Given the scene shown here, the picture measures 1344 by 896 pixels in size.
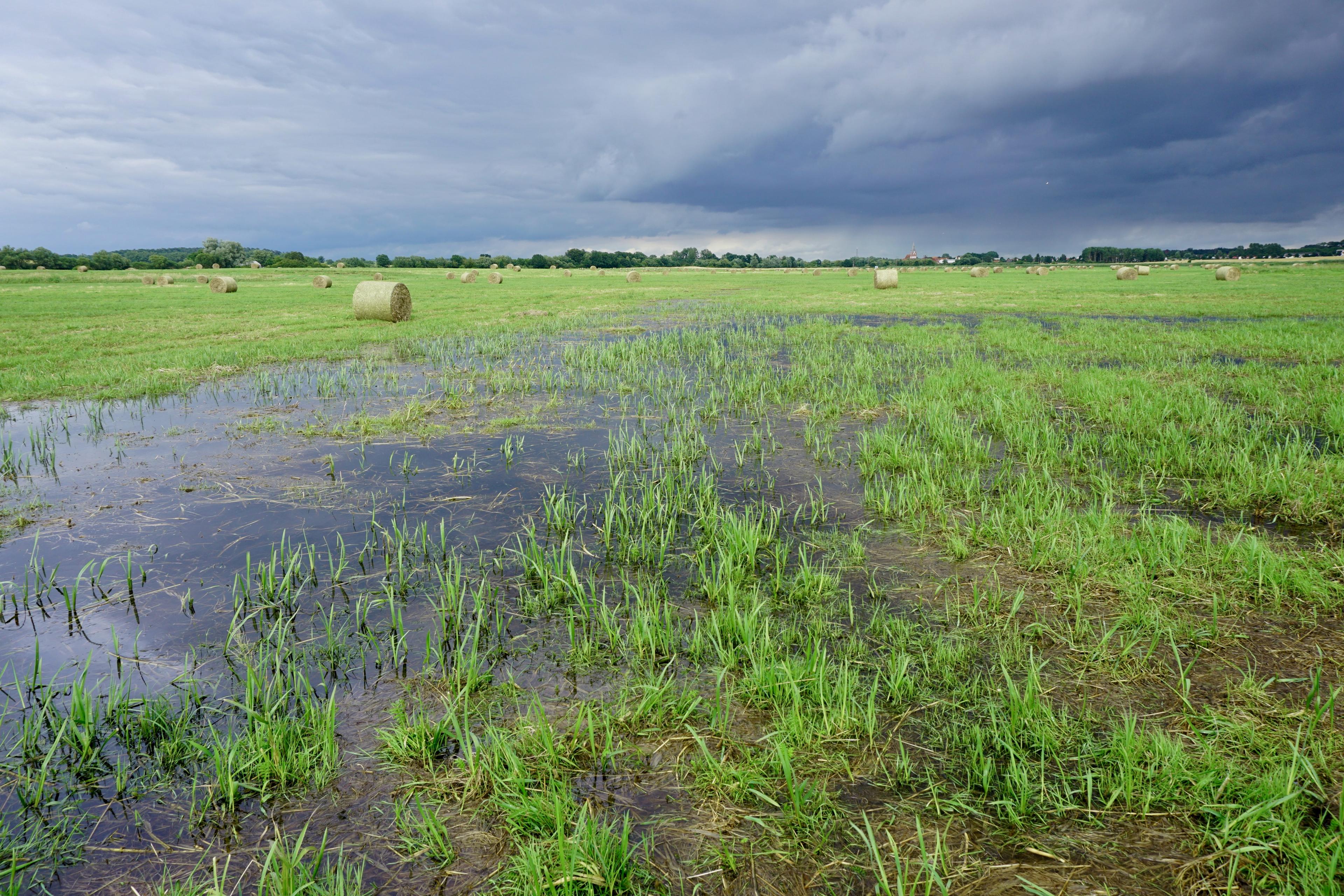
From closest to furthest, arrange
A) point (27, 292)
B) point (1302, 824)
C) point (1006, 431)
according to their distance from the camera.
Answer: point (1302, 824), point (1006, 431), point (27, 292)

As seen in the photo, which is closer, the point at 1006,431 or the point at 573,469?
the point at 573,469

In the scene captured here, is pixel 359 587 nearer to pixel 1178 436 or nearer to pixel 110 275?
pixel 1178 436

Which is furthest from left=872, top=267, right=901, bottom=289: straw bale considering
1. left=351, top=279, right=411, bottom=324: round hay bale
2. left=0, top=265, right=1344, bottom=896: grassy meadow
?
left=0, top=265, right=1344, bottom=896: grassy meadow

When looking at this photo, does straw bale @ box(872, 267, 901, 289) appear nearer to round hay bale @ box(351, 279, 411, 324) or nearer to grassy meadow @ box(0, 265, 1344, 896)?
round hay bale @ box(351, 279, 411, 324)

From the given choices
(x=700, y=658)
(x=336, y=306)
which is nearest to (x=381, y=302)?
(x=336, y=306)

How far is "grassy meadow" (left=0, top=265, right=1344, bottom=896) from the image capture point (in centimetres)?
261

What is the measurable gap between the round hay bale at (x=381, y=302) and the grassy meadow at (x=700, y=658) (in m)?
14.2

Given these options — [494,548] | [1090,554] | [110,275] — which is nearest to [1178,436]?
[1090,554]

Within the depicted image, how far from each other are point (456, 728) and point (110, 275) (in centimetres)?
7384

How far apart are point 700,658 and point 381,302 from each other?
75.4 ft

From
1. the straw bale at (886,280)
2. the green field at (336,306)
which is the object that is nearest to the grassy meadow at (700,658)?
the green field at (336,306)

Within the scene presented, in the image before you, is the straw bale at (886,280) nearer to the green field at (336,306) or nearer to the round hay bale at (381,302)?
the green field at (336,306)

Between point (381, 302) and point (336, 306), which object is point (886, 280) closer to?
point (381, 302)

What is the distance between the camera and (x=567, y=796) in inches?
111
